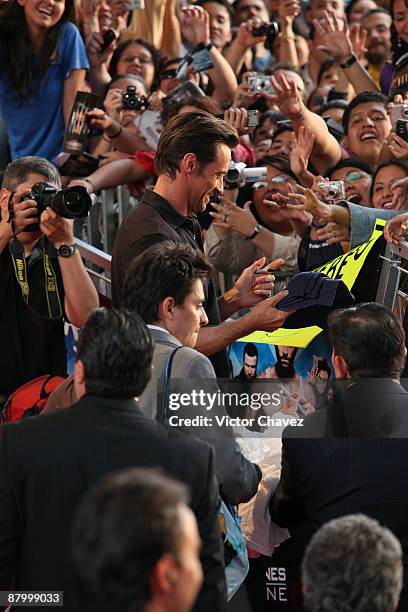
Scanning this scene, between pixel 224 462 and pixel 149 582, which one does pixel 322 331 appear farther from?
pixel 149 582

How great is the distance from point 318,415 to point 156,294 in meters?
0.64

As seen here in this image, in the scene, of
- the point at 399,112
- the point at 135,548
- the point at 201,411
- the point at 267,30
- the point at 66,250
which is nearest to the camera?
the point at 135,548

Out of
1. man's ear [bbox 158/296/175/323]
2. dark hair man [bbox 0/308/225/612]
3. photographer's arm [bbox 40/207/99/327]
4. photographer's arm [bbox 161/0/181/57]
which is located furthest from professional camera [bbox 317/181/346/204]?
photographer's arm [bbox 161/0/181/57]

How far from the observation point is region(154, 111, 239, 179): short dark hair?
4.36m

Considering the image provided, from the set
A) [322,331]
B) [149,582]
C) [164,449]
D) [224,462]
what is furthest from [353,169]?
[149,582]

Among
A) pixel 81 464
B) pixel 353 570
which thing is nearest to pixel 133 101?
pixel 81 464

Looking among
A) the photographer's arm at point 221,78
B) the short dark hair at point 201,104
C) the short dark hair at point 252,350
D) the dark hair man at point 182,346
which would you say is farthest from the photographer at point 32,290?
the photographer's arm at point 221,78

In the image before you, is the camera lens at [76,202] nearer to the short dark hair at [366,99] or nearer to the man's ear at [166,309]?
the man's ear at [166,309]

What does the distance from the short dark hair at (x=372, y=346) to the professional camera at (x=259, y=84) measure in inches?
132

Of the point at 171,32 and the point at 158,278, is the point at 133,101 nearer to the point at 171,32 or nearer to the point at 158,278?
the point at 171,32

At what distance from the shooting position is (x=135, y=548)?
2002mm

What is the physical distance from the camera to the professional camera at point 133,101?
689cm

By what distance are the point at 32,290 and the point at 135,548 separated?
2800 mm

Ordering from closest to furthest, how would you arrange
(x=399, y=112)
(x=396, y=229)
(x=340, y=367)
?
(x=340, y=367) → (x=396, y=229) → (x=399, y=112)
